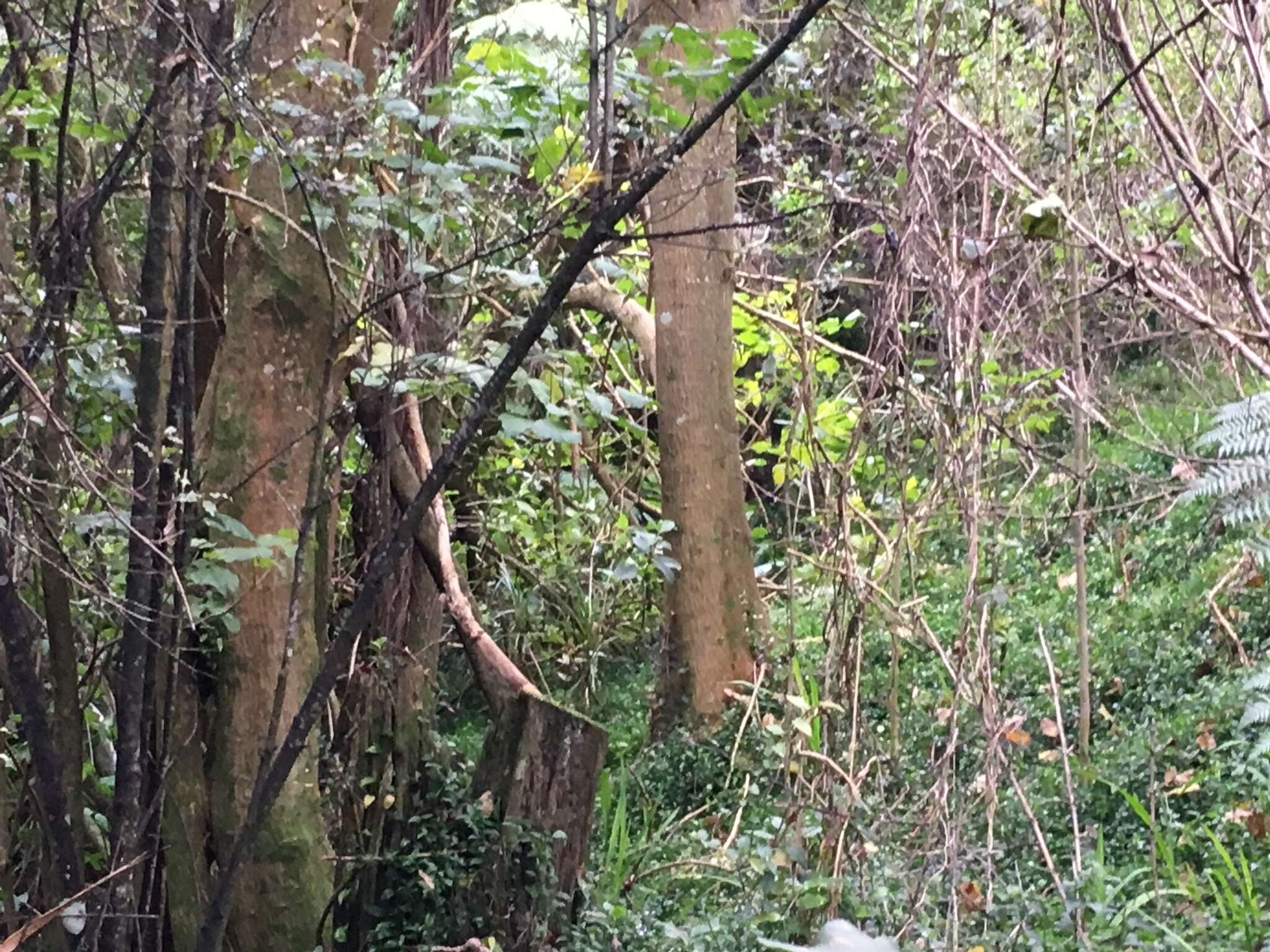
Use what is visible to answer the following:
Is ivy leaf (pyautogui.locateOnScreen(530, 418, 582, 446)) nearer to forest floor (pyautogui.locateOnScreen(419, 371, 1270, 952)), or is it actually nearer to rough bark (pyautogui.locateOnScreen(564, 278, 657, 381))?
forest floor (pyautogui.locateOnScreen(419, 371, 1270, 952))

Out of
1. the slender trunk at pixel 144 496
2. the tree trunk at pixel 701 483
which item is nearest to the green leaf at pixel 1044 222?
the slender trunk at pixel 144 496

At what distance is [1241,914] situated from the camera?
3119 mm

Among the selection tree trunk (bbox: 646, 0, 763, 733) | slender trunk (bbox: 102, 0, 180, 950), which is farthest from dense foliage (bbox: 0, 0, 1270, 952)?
tree trunk (bbox: 646, 0, 763, 733)

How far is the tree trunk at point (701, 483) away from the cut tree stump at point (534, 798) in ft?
8.37

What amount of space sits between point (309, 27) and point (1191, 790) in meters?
3.61

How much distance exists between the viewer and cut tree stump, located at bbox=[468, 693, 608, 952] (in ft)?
9.43

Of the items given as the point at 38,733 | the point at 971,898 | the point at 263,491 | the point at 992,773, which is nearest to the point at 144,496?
the point at 38,733

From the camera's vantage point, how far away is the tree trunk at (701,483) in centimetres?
542

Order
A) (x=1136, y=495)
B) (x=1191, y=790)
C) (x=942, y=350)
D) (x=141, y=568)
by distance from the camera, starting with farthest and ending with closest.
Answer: (x=1136, y=495), (x=1191, y=790), (x=942, y=350), (x=141, y=568)

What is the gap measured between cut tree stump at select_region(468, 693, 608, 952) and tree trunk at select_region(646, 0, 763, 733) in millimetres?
2551

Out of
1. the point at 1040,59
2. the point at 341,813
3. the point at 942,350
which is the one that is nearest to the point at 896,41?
the point at 942,350

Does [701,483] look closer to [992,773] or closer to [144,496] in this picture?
[992,773]

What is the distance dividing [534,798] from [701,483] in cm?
281

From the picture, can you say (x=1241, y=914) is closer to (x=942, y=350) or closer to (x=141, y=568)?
(x=942, y=350)
